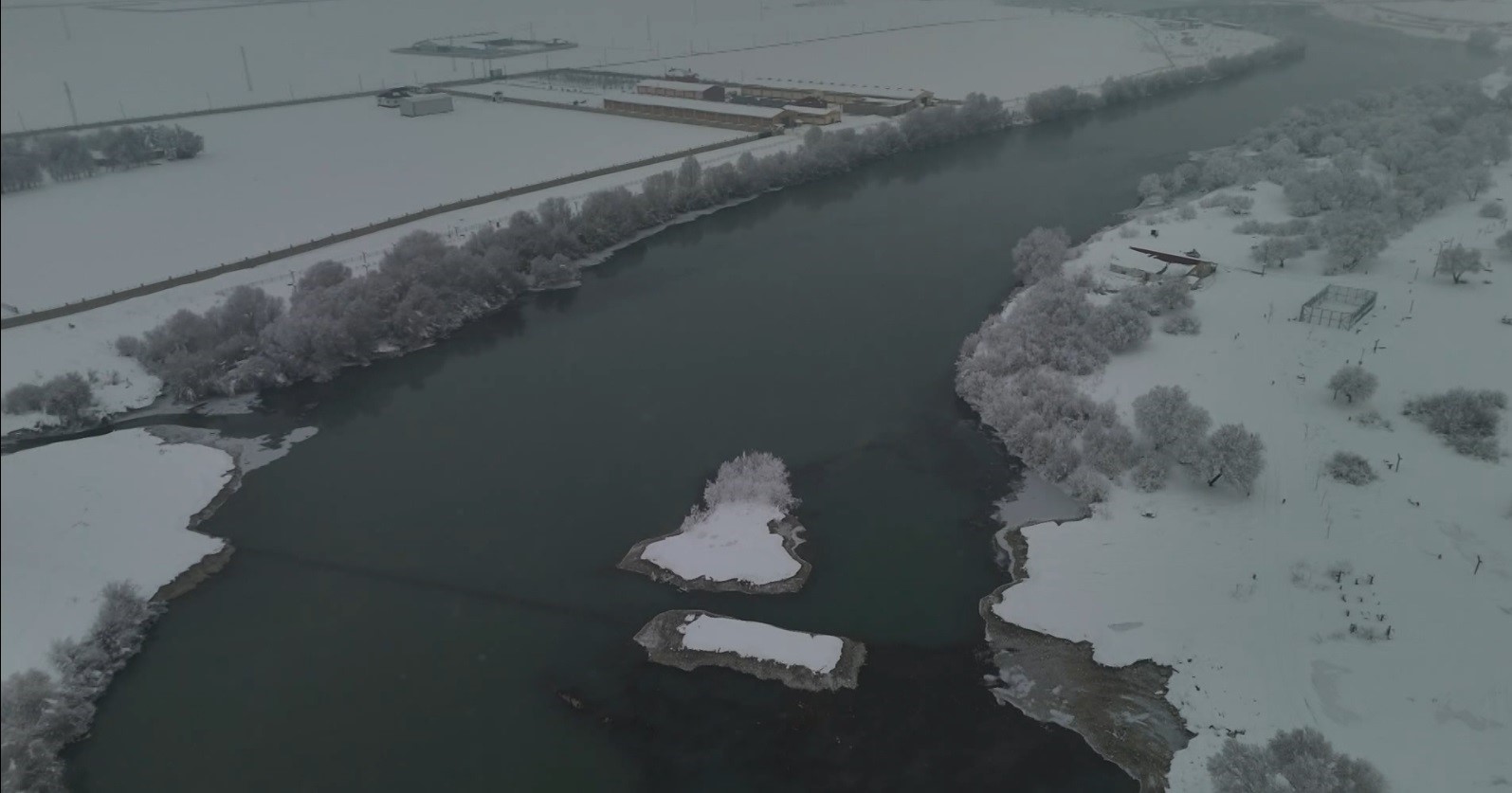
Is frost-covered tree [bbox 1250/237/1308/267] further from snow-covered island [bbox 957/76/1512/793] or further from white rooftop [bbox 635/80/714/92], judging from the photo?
white rooftop [bbox 635/80/714/92]

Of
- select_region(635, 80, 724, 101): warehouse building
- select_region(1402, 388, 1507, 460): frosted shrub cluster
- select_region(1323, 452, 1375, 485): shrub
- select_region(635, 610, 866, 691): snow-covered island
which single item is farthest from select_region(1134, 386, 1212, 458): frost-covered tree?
select_region(635, 80, 724, 101): warehouse building

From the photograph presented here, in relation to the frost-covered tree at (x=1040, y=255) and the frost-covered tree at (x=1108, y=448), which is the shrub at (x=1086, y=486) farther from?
the frost-covered tree at (x=1040, y=255)

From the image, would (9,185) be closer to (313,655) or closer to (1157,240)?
(313,655)

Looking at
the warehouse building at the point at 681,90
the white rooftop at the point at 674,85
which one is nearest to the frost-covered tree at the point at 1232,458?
Answer: the warehouse building at the point at 681,90

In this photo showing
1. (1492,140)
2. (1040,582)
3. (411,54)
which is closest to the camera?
(1040,582)

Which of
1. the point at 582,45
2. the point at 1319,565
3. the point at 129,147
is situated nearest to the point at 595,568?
the point at 1319,565

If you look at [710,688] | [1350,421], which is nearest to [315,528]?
[710,688]
